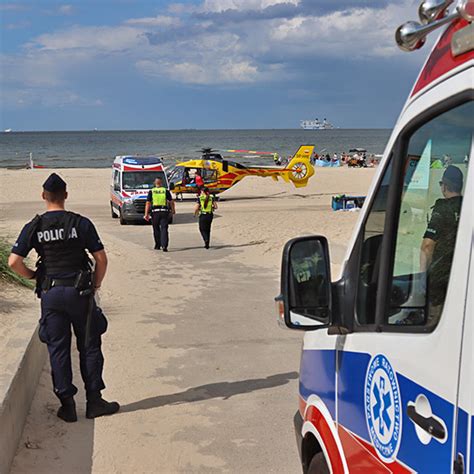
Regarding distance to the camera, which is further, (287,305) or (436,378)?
(287,305)

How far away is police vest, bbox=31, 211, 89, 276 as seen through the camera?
5355mm

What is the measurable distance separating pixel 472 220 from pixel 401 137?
2.42 ft

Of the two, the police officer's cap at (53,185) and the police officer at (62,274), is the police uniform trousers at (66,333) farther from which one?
the police officer's cap at (53,185)

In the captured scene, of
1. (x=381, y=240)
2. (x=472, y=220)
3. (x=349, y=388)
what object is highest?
(x=472, y=220)

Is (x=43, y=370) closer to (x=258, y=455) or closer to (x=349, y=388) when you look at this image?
(x=258, y=455)

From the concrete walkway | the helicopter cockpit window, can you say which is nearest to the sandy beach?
the concrete walkway

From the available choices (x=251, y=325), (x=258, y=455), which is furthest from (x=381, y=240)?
(x=251, y=325)

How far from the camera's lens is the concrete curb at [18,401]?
187 inches

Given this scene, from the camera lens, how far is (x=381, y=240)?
2701 mm

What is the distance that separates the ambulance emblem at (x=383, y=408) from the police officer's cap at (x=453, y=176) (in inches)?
25.6

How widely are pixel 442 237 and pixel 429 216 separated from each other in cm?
15

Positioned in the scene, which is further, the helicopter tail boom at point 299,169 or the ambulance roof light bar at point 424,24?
the helicopter tail boom at point 299,169

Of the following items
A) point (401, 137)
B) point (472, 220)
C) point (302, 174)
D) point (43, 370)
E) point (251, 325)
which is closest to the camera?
point (472, 220)

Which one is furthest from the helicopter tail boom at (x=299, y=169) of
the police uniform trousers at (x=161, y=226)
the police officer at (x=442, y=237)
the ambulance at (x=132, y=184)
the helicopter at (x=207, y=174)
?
the police officer at (x=442, y=237)
